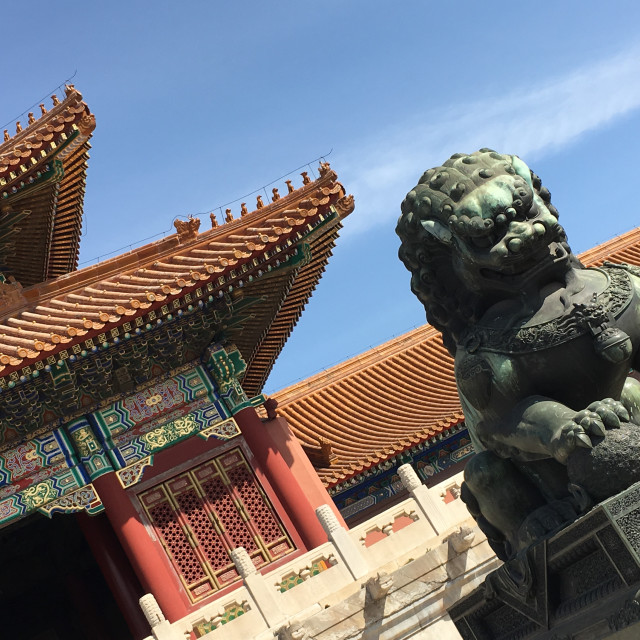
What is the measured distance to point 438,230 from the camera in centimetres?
492

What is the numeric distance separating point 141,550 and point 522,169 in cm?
887

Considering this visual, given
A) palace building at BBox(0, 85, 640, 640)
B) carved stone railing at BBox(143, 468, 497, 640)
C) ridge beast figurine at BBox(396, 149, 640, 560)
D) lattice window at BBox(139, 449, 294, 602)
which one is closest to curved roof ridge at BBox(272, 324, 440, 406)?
palace building at BBox(0, 85, 640, 640)

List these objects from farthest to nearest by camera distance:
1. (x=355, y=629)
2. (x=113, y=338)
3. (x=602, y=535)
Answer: (x=113, y=338), (x=355, y=629), (x=602, y=535)

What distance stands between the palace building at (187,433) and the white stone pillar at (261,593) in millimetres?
18

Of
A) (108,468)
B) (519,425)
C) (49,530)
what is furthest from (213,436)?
(519,425)

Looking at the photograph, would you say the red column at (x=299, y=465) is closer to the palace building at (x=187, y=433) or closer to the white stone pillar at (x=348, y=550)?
the palace building at (x=187, y=433)

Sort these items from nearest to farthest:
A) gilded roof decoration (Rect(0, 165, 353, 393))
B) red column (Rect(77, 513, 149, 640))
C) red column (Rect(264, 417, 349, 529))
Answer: gilded roof decoration (Rect(0, 165, 353, 393)) → red column (Rect(264, 417, 349, 529)) → red column (Rect(77, 513, 149, 640))

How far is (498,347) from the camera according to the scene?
4.81 m

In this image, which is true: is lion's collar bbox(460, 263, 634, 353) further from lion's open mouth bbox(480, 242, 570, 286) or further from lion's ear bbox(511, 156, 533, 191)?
lion's ear bbox(511, 156, 533, 191)

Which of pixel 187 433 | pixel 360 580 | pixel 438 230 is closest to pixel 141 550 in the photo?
pixel 187 433

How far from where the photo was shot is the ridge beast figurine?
15.2 feet

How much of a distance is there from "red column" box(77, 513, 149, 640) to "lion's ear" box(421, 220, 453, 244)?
10.4 m

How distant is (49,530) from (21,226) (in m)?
6.68

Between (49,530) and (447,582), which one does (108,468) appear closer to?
(447,582)
